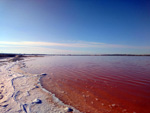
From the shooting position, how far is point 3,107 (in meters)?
3.08

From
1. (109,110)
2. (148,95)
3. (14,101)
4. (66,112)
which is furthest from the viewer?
(148,95)

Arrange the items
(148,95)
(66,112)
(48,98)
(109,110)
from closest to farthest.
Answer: (66,112) → (109,110) → (48,98) → (148,95)

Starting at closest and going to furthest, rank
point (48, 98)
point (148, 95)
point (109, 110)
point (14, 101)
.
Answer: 1. point (109, 110)
2. point (14, 101)
3. point (48, 98)
4. point (148, 95)

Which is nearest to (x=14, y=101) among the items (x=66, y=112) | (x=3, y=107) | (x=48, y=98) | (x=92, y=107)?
(x=3, y=107)

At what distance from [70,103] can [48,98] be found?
1.08 meters

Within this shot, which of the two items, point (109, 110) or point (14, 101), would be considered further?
point (14, 101)

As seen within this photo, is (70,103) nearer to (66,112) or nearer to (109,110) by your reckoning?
(66,112)

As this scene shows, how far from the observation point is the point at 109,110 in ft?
10.4

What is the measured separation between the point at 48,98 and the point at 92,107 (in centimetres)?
201

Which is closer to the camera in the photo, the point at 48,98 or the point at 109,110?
the point at 109,110

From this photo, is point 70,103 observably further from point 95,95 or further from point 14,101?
point 14,101

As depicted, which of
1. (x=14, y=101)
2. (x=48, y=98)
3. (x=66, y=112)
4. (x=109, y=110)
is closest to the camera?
(x=66, y=112)

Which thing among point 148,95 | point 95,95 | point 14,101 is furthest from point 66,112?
point 148,95

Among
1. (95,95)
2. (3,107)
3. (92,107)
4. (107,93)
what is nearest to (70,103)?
(92,107)
